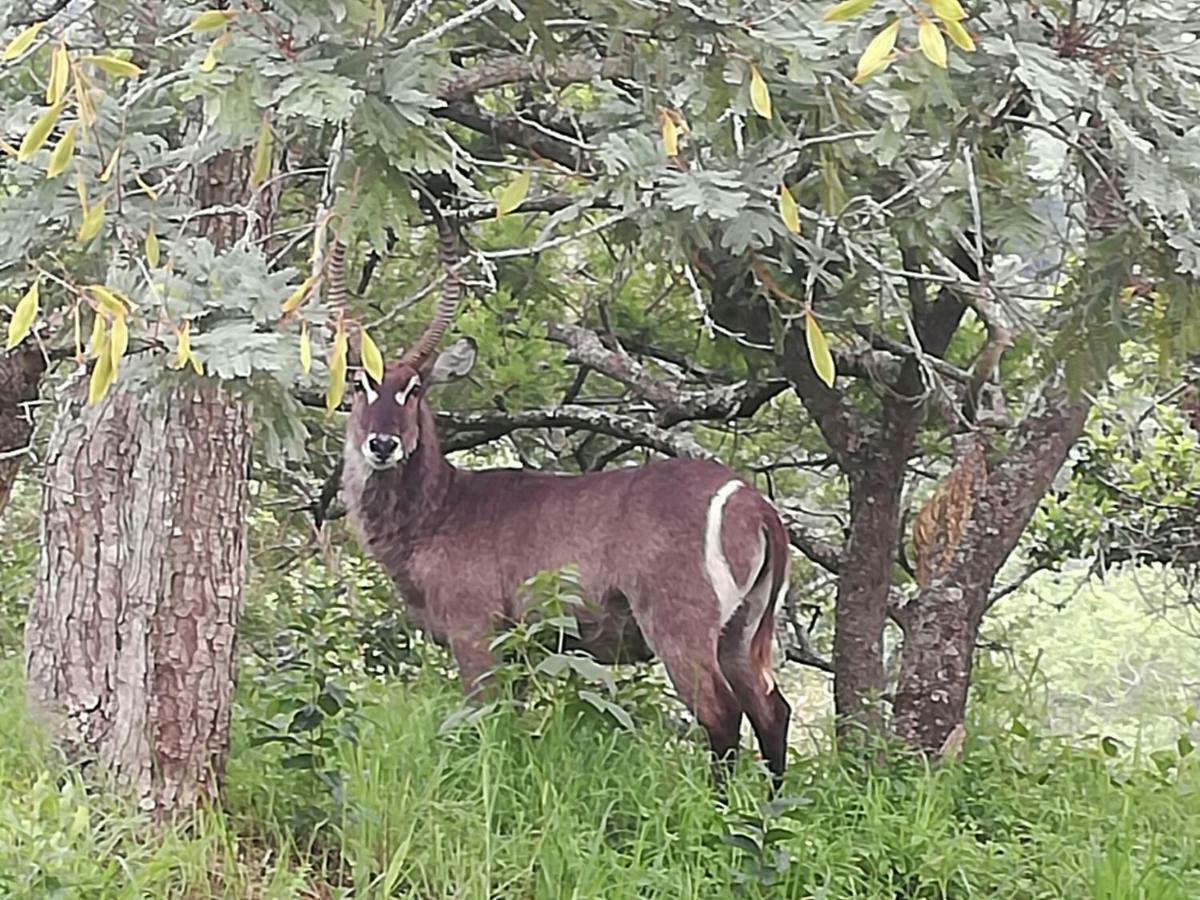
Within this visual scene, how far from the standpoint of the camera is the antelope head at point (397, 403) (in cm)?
525

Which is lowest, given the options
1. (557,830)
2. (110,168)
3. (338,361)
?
(557,830)

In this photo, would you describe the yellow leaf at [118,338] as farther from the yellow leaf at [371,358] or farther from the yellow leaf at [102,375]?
the yellow leaf at [371,358]

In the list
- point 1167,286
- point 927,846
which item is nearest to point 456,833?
point 927,846

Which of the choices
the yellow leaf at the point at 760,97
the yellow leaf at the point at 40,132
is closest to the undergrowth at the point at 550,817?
the yellow leaf at the point at 40,132

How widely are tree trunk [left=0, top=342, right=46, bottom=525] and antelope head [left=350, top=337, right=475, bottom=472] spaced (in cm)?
100

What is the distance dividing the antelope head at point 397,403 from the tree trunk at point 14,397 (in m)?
1.00

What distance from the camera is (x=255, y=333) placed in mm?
2475

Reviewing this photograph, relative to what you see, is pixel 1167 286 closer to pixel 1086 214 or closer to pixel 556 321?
pixel 1086 214

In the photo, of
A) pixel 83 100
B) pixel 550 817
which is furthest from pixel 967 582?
pixel 83 100

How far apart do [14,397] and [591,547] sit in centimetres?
190

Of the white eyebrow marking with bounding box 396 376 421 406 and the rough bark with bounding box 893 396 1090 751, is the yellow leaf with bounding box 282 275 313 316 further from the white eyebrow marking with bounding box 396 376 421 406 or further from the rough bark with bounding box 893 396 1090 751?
the rough bark with bounding box 893 396 1090 751

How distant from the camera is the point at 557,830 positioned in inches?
144

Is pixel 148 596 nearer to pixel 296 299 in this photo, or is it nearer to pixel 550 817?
pixel 550 817

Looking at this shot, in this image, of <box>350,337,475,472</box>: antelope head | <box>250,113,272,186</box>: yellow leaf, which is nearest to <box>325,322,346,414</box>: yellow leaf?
<box>250,113,272,186</box>: yellow leaf
